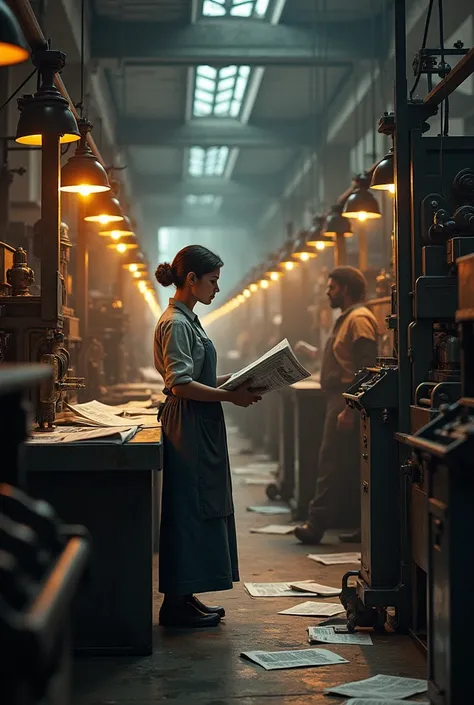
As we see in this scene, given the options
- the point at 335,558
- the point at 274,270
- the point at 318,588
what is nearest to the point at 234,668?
the point at 318,588

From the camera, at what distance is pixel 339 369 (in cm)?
782

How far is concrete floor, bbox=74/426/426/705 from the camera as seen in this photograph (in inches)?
162

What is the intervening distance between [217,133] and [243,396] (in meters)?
14.4

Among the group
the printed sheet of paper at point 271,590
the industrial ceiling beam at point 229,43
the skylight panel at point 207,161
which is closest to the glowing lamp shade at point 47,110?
the printed sheet of paper at point 271,590

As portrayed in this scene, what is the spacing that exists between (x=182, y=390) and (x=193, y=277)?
25.7 inches

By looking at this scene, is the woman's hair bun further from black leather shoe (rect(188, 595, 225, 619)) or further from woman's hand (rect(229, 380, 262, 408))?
black leather shoe (rect(188, 595, 225, 619))

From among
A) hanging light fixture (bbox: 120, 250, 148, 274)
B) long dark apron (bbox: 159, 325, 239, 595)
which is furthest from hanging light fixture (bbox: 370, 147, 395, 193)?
hanging light fixture (bbox: 120, 250, 148, 274)

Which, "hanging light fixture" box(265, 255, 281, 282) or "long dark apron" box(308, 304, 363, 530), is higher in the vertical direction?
"hanging light fixture" box(265, 255, 281, 282)

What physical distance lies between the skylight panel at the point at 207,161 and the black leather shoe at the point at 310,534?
1402cm

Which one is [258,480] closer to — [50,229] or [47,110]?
[50,229]

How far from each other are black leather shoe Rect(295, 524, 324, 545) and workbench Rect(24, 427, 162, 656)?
3.31m

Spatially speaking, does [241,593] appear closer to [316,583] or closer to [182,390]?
[316,583]

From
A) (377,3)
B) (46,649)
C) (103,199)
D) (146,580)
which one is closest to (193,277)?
(146,580)

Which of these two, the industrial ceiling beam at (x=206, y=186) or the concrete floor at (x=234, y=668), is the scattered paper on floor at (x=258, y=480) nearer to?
the concrete floor at (x=234, y=668)
